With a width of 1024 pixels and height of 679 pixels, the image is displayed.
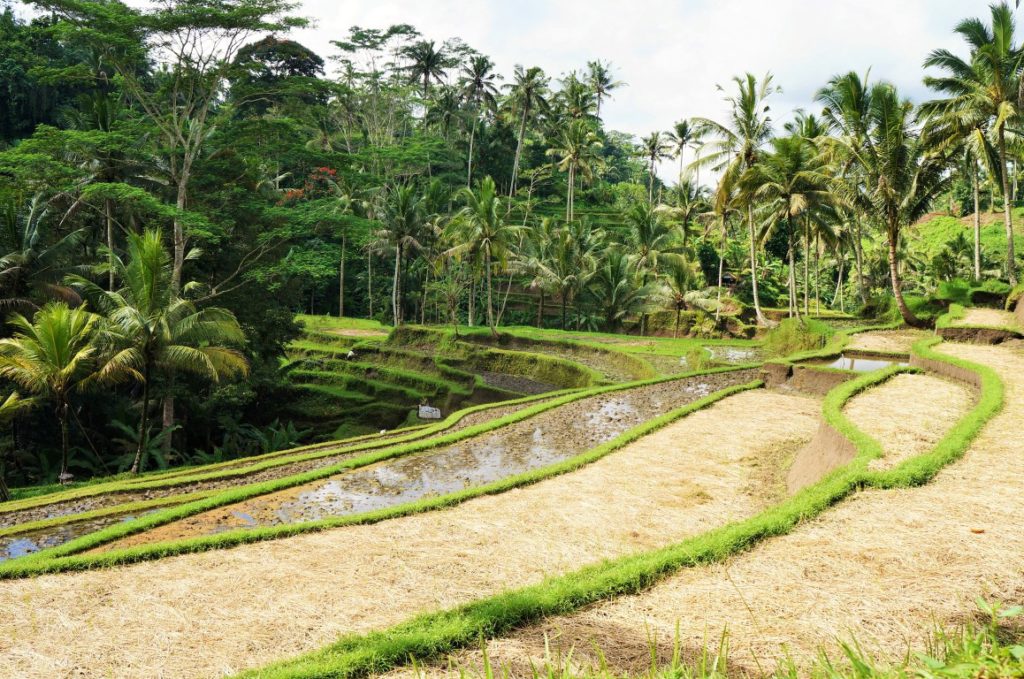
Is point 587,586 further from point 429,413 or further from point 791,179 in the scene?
point 791,179

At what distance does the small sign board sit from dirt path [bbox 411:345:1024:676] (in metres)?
16.4

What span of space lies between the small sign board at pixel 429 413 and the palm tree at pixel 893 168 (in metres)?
15.9

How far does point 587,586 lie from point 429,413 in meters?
17.3

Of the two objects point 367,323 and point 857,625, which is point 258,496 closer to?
point 857,625

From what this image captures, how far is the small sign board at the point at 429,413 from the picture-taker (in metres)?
21.2

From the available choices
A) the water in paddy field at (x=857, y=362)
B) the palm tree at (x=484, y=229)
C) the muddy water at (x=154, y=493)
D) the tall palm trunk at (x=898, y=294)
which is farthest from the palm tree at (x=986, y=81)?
the muddy water at (x=154, y=493)

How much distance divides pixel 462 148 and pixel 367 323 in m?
19.4

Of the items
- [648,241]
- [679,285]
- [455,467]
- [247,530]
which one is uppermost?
[648,241]

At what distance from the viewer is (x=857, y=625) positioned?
3.92 m

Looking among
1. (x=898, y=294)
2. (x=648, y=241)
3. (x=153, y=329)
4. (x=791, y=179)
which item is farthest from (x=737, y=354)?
(x=153, y=329)

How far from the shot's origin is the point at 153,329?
14.5m

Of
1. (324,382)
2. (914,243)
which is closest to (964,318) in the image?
(324,382)

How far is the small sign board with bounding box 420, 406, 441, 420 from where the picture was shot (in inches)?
837

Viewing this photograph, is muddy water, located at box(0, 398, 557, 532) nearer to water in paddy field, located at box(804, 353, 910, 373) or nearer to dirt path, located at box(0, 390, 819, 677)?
dirt path, located at box(0, 390, 819, 677)
